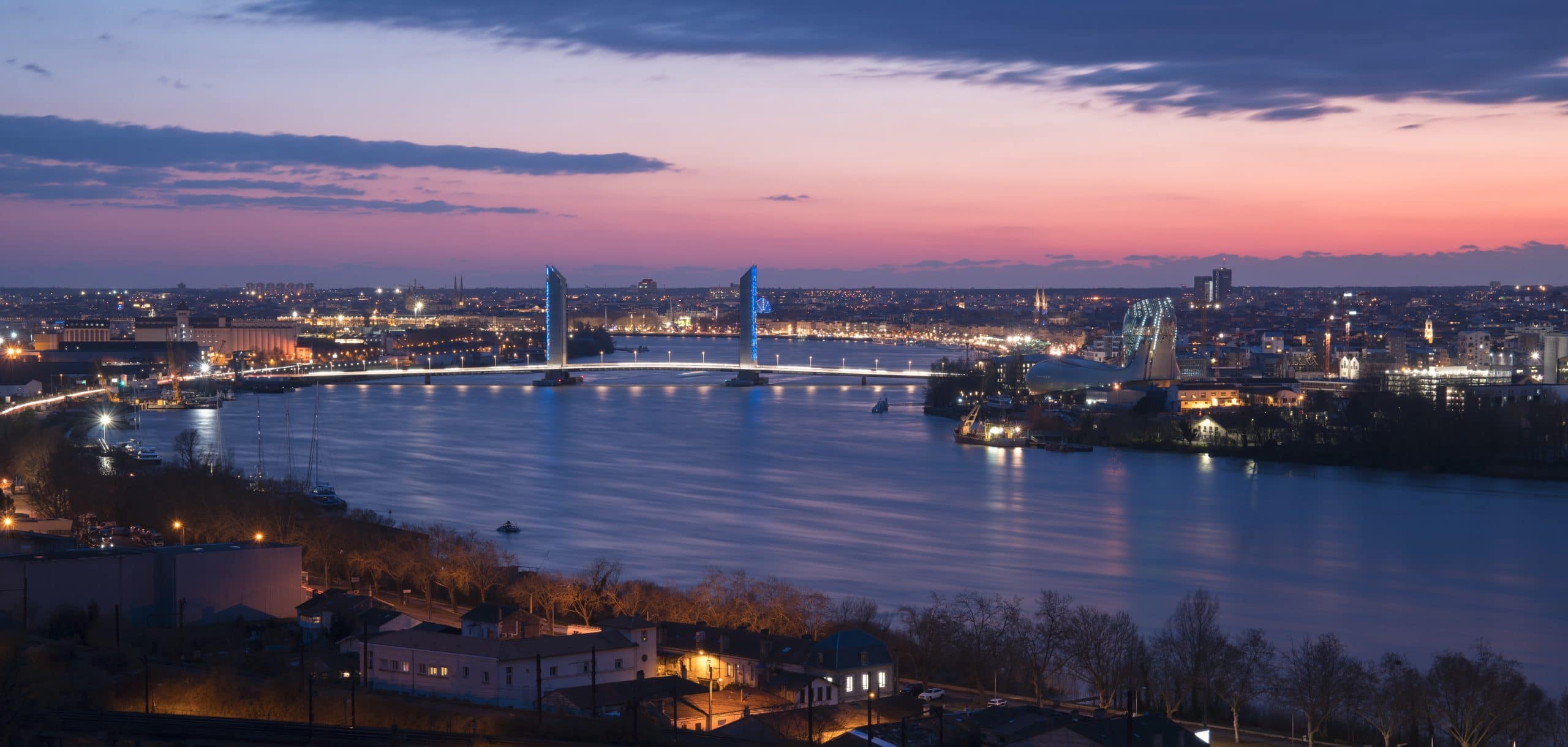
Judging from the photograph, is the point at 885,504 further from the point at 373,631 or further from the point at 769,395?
the point at 769,395

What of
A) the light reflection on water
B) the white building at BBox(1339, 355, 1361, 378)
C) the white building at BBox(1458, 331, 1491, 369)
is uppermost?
the white building at BBox(1458, 331, 1491, 369)

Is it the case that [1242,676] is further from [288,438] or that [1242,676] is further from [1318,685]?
[288,438]

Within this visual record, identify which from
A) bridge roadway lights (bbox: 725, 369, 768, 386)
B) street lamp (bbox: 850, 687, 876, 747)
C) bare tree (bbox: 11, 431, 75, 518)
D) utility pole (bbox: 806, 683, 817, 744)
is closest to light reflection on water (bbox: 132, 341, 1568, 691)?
bare tree (bbox: 11, 431, 75, 518)

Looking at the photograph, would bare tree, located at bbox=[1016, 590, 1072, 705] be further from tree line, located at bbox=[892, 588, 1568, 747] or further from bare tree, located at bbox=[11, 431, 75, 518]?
bare tree, located at bbox=[11, 431, 75, 518]

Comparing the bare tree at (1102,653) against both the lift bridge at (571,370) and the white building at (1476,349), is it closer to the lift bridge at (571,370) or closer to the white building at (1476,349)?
the lift bridge at (571,370)

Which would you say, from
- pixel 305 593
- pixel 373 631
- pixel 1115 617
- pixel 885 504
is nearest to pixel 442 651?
pixel 373 631

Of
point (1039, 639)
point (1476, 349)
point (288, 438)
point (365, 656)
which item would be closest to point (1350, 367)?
point (1476, 349)
